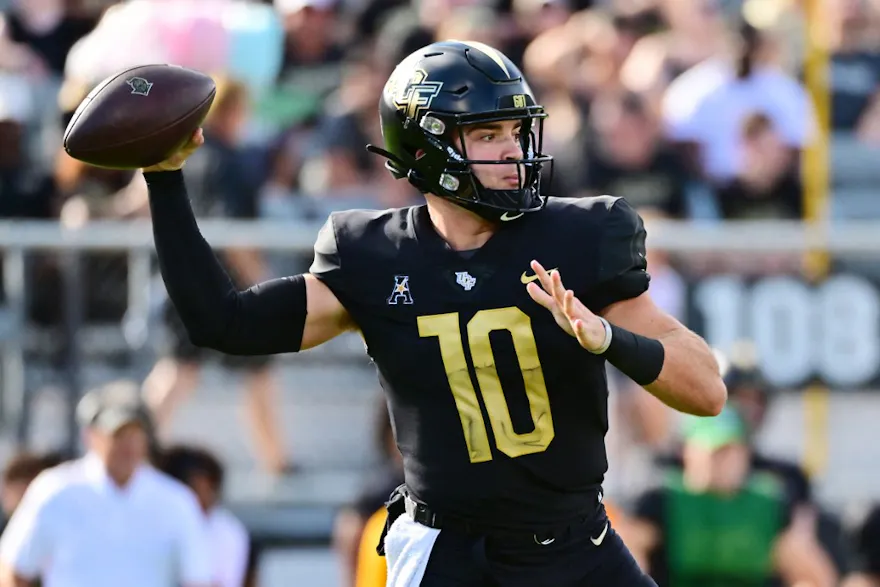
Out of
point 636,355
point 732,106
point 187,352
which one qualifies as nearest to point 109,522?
point 187,352

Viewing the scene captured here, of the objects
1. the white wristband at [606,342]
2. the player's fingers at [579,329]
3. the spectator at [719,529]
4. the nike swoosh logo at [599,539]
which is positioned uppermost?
the player's fingers at [579,329]

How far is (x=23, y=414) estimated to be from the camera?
7355mm

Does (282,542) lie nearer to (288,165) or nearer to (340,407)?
(340,407)

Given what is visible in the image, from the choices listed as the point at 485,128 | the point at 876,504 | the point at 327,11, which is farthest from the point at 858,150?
the point at 485,128

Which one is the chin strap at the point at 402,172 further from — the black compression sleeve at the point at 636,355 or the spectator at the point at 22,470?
the spectator at the point at 22,470

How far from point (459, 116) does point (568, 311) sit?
2.04ft

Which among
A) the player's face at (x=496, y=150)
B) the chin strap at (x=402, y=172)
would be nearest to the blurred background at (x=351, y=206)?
the chin strap at (x=402, y=172)

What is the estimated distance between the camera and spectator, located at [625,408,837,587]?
7.35 m

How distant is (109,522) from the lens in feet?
23.0

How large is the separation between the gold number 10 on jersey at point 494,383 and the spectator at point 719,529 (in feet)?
11.0

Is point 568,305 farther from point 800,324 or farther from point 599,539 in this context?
point 800,324

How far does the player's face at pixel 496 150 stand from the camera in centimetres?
417

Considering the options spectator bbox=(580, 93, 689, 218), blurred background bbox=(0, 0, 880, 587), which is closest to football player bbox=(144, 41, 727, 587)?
blurred background bbox=(0, 0, 880, 587)

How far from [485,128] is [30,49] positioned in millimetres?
5583
